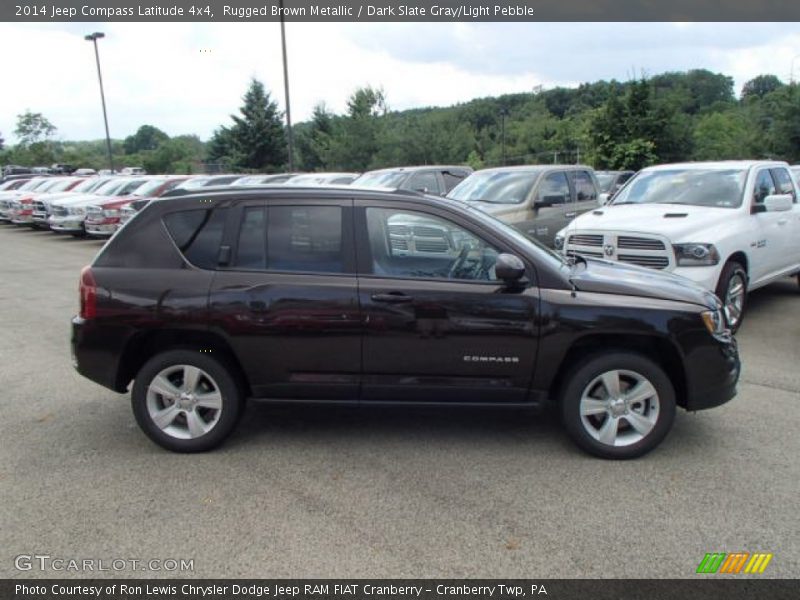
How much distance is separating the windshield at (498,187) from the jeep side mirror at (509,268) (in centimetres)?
635

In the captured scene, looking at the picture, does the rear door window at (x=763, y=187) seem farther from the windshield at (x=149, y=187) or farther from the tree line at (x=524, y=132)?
the tree line at (x=524, y=132)

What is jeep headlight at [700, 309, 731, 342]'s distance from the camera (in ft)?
13.3

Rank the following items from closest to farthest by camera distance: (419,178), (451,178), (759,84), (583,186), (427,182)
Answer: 1. (583,186)
2. (419,178)
3. (427,182)
4. (451,178)
5. (759,84)

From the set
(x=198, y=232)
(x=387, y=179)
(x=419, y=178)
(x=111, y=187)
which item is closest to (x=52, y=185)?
(x=111, y=187)

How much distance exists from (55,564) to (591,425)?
3140 millimetres

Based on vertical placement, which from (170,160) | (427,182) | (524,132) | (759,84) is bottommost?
(427,182)

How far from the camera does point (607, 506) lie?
138 inches

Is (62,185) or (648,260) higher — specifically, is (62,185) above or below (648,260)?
above

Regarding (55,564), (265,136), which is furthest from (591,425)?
(265,136)

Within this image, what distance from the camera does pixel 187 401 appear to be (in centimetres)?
421

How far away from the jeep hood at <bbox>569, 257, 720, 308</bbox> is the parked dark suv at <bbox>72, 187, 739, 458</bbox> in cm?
2

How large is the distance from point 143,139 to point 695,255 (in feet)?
379

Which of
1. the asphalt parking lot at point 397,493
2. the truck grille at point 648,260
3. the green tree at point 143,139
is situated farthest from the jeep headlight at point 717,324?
the green tree at point 143,139

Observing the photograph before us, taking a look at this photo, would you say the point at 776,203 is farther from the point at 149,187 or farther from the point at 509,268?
the point at 149,187
